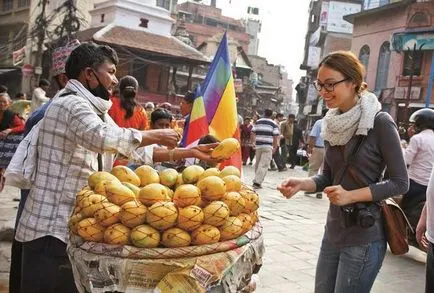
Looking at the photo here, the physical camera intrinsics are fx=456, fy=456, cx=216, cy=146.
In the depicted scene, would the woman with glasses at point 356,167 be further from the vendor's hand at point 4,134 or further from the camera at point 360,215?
the vendor's hand at point 4,134

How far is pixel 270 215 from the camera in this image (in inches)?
304

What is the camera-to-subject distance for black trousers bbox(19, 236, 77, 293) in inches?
93.7

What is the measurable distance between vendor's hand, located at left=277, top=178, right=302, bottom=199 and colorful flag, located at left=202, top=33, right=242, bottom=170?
7.20 feet

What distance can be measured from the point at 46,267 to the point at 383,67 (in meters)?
28.0

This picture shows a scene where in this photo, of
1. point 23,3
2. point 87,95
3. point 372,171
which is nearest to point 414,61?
point 372,171

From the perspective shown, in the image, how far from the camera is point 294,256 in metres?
5.52

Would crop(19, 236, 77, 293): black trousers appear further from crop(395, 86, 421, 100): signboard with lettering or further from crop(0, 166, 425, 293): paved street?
crop(395, 86, 421, 100): signboard with lettering

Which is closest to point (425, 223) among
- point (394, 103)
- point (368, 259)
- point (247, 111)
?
point (368, 259)

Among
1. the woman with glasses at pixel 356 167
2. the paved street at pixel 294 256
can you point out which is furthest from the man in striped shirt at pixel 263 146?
the woman with glasses at pixel 356 167

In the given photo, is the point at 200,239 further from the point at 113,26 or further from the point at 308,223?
the point at 113,26

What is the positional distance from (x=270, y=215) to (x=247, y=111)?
1257 inches

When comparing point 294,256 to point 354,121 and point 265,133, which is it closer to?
point 354,121

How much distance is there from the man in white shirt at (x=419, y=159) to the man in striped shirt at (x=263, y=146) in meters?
4.75

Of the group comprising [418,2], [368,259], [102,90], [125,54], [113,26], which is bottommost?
[368,259]
